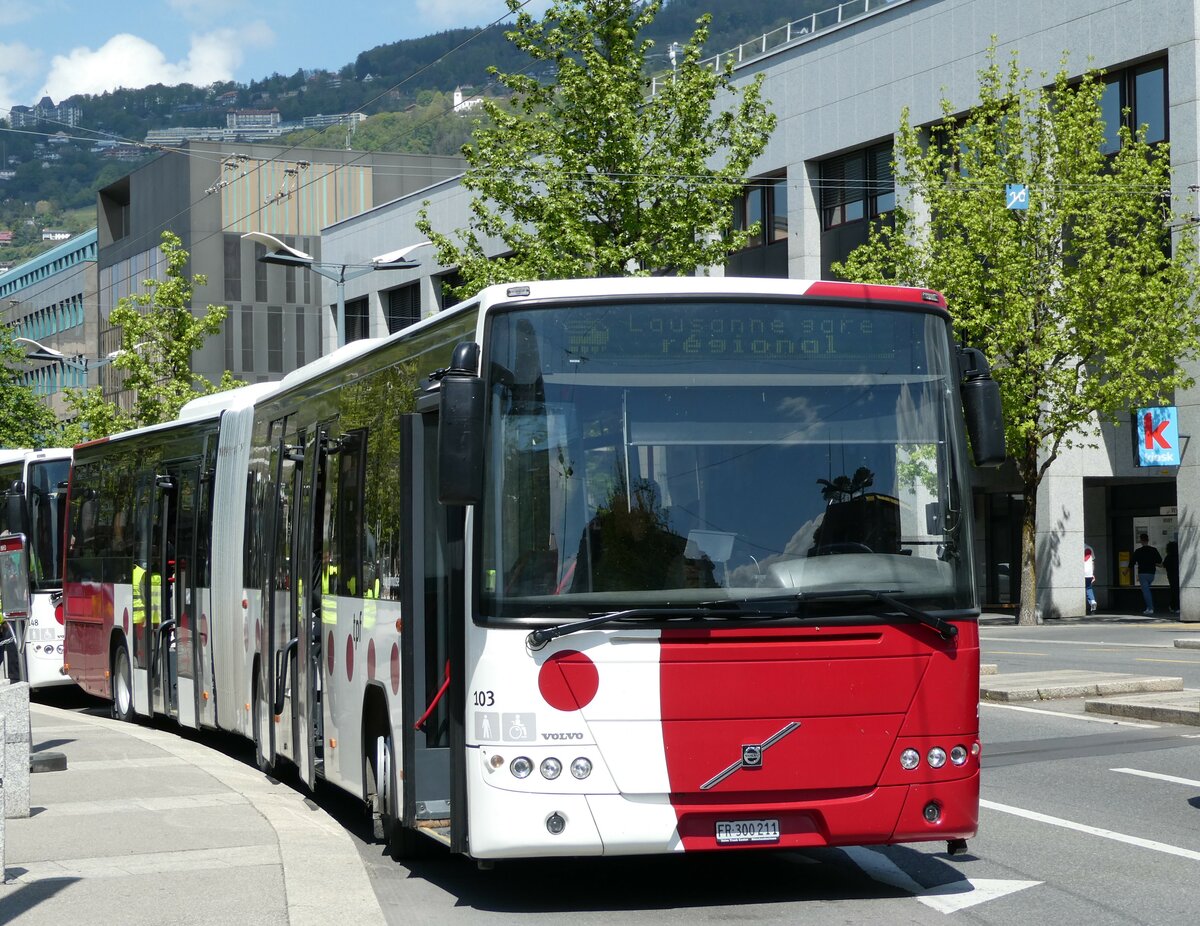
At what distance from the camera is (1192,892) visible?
8.17 meters

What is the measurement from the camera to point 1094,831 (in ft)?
32.7

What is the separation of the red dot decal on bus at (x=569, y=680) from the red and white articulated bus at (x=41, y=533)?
1519cm

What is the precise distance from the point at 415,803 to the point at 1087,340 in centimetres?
2682

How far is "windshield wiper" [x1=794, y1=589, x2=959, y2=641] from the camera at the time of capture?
781cm

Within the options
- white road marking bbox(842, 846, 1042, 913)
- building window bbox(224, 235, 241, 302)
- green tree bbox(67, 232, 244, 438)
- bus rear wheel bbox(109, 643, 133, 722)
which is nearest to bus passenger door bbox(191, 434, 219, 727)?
bus rear wheel bbox(109, 643, 133, 722)

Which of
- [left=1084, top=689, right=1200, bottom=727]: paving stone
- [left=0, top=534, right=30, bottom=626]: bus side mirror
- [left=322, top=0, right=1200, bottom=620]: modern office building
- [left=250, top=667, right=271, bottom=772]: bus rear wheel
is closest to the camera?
[left=250, top=667, right=271, bottom=772]: bus rear wheel

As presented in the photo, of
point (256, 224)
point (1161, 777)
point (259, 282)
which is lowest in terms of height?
point (1161, 777)

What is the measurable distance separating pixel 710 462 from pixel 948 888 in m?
2.37

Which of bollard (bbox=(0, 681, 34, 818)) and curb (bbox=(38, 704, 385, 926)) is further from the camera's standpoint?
bollard (bbox=(0, 681, 34, 818))

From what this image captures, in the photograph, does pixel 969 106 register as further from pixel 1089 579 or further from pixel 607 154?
pixel 607 154

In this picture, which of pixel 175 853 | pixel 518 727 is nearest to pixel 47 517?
pixel 175 853

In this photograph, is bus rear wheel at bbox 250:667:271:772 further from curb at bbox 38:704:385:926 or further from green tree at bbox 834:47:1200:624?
green tree at bbox 834:47:1200:624

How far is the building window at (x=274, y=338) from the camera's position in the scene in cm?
8544

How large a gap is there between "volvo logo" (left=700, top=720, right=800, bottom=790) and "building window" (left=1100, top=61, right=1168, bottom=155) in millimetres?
29964
